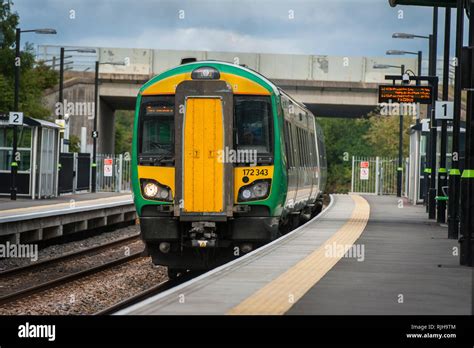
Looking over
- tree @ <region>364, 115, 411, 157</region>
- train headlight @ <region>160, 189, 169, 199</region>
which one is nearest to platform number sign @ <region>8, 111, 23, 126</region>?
train headlight @ <region>160, 189, 169, 199</region>

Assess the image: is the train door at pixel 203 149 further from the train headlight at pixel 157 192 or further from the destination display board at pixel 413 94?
the destination display board at pixel 413 94

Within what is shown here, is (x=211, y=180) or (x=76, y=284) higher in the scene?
(x=211, y=180)

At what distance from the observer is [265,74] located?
199ft

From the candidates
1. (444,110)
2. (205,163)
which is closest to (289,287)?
(205,163)

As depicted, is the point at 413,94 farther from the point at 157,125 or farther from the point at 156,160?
the point at 156,160

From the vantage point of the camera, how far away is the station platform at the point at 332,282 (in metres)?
10.9

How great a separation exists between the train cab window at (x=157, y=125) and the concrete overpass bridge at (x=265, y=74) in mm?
40890

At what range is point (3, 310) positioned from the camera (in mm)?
16266

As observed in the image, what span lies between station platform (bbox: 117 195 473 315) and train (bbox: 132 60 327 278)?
891mm

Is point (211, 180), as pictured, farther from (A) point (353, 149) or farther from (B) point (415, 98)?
(A) point (353, 149)

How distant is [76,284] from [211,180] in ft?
12.6
